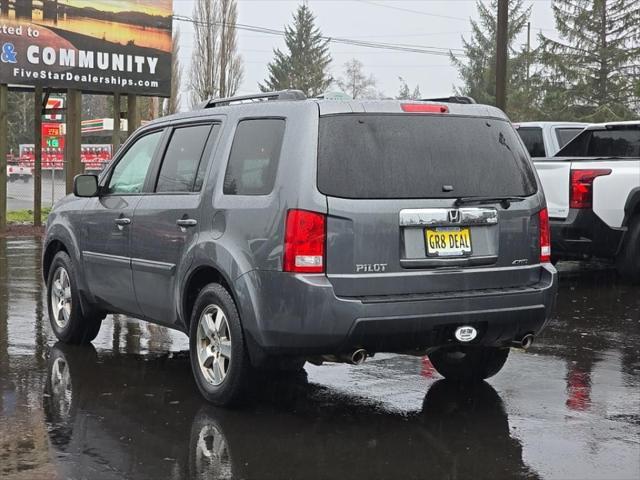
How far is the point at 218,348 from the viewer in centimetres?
592

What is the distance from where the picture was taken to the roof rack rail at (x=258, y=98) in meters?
5.98

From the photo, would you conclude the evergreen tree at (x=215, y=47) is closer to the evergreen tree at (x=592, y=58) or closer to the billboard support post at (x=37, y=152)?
the evergreen tree at (x=592, y=58)

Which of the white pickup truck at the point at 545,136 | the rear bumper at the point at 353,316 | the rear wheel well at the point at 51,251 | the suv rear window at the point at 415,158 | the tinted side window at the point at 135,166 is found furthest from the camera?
the white pickup truck at the point at 545,136

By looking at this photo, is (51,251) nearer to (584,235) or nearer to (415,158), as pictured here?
(415,158)

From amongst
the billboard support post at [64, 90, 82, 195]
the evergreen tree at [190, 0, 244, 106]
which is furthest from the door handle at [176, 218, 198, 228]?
the evergreen tree at [190, 0, 244, 106]

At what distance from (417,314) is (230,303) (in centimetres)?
109

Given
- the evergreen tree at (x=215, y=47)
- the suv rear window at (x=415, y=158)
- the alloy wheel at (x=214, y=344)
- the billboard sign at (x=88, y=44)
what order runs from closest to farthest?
the suv rear window at (x=415, y=158) → the alloy wheel at (x=214, y=344) → the billboard sign at (x=88, y=44) → the evergreen tree at (x=215, y=47)

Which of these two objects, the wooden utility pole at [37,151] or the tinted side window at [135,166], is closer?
the tinted side window at [135,166]

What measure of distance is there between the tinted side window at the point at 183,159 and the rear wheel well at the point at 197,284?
57cm

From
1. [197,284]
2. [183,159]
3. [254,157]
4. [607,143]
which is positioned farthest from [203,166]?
[607,143]

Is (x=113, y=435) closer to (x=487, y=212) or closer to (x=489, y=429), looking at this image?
(x=489, y=429)

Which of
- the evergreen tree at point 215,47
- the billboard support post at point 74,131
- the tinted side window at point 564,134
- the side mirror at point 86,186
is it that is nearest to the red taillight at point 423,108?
the side mirror at point 86,186

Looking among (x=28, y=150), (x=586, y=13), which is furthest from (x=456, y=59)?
(x=28, y=150)

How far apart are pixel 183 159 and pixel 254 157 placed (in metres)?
0.91
